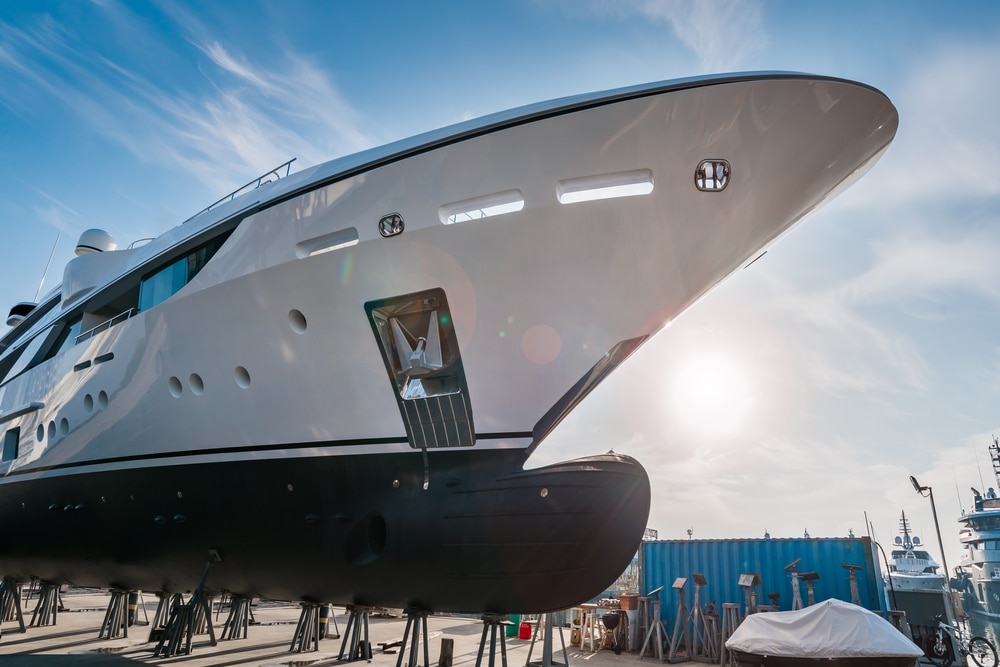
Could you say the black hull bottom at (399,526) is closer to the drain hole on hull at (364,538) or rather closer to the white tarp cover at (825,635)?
the drain hole on hull at (364,538)

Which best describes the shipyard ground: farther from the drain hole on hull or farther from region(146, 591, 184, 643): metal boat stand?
the drain hole on hull

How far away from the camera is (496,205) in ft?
16.2

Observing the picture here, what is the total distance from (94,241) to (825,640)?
12715mm

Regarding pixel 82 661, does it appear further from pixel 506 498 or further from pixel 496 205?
pixel 496 205

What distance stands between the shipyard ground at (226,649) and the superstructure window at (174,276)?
213 inches

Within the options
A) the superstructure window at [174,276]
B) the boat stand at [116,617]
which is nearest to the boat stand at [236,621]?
the boat stand at [116,617]

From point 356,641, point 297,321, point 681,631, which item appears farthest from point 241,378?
point 681,631

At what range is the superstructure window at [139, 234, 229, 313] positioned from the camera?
253 inches

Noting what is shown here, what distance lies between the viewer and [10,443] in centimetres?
983

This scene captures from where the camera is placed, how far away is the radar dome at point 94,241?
10.6 m

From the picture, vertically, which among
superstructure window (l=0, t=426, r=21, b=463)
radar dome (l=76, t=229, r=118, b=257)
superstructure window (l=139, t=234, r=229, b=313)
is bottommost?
superstructure window (l=0, t=426, r=21, b=463)

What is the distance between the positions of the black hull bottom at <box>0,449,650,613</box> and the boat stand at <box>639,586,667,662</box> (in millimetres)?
6957

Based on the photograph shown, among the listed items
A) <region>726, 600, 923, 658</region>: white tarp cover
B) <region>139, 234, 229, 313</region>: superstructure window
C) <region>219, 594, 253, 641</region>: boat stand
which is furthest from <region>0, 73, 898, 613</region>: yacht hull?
<region>219, 594, 253, 641</region>: boat stand

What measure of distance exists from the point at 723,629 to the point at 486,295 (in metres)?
8.43
